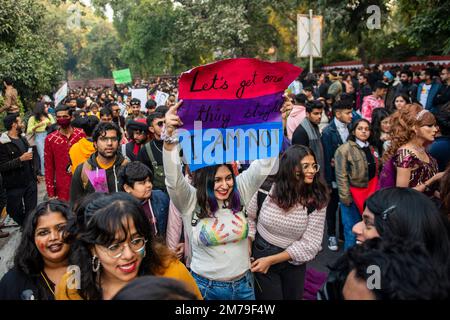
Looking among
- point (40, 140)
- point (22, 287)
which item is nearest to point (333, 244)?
point (22, 287)

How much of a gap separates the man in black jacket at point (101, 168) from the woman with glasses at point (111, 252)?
1.78m

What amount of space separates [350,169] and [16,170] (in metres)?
4.05

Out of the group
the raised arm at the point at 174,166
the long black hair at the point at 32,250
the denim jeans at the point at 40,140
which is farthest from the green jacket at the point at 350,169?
the denim jeans at the point at 40,140

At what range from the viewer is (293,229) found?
2.93 m

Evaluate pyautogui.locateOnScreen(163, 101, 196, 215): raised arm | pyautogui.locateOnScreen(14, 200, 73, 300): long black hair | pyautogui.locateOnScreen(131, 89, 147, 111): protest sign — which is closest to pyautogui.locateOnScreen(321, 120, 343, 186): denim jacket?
pyautogui.locateOnScreen(163, 101, 196, 215): raised arm

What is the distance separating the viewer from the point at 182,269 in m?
2.16

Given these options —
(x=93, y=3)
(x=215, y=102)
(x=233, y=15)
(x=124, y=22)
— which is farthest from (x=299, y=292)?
(x=124, y=22)

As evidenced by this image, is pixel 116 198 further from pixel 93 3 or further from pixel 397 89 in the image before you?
pixel 93 3

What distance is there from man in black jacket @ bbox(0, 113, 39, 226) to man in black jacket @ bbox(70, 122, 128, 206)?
1750 millimetres

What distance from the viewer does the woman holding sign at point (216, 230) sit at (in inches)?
103

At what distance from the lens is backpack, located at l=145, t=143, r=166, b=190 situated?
170 inches

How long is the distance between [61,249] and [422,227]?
1.78 m

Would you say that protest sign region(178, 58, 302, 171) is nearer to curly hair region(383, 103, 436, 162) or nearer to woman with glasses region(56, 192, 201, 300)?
woman with glasses region(56, 192, 201, 300)

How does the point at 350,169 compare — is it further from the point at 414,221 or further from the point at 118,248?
the point at 118,248
